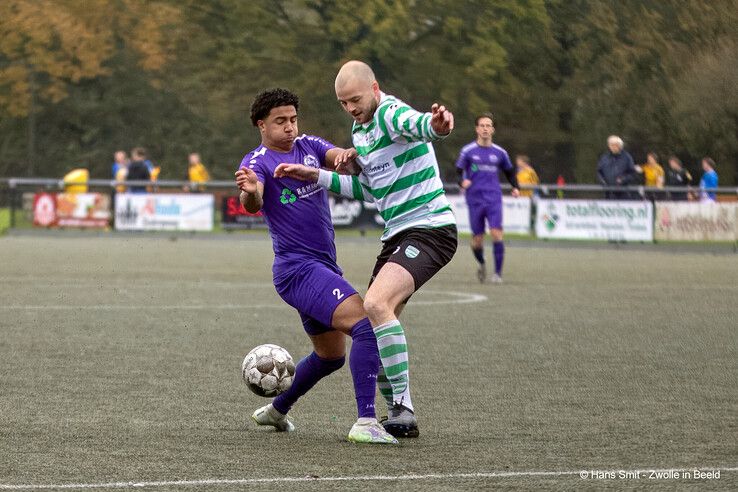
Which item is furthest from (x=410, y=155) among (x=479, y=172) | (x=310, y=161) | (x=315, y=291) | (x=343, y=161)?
(x=479, y=172)

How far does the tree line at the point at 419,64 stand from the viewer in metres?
40.8

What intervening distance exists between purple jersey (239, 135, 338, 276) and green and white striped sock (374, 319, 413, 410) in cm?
56

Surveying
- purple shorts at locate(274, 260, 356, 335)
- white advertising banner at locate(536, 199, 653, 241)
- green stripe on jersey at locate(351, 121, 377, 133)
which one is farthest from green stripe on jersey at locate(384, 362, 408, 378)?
white advertising banner at locate(536, 199, 653, 241)

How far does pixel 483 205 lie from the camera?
66.0ft

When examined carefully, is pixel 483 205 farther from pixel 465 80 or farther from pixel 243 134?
pixel 243 134

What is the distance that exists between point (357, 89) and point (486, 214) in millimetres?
12932

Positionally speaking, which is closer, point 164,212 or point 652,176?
point 164,212

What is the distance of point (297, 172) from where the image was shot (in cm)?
743

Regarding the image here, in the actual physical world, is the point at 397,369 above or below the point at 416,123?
below

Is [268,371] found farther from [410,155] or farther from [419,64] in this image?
[419,64]

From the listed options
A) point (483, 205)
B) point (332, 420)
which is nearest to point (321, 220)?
point (332, 420)

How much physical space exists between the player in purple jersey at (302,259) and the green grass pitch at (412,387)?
0.32m

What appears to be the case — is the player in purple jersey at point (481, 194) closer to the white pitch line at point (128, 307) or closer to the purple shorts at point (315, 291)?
the white pitch line at point (128, 307)

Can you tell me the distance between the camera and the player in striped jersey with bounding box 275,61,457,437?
732cm
